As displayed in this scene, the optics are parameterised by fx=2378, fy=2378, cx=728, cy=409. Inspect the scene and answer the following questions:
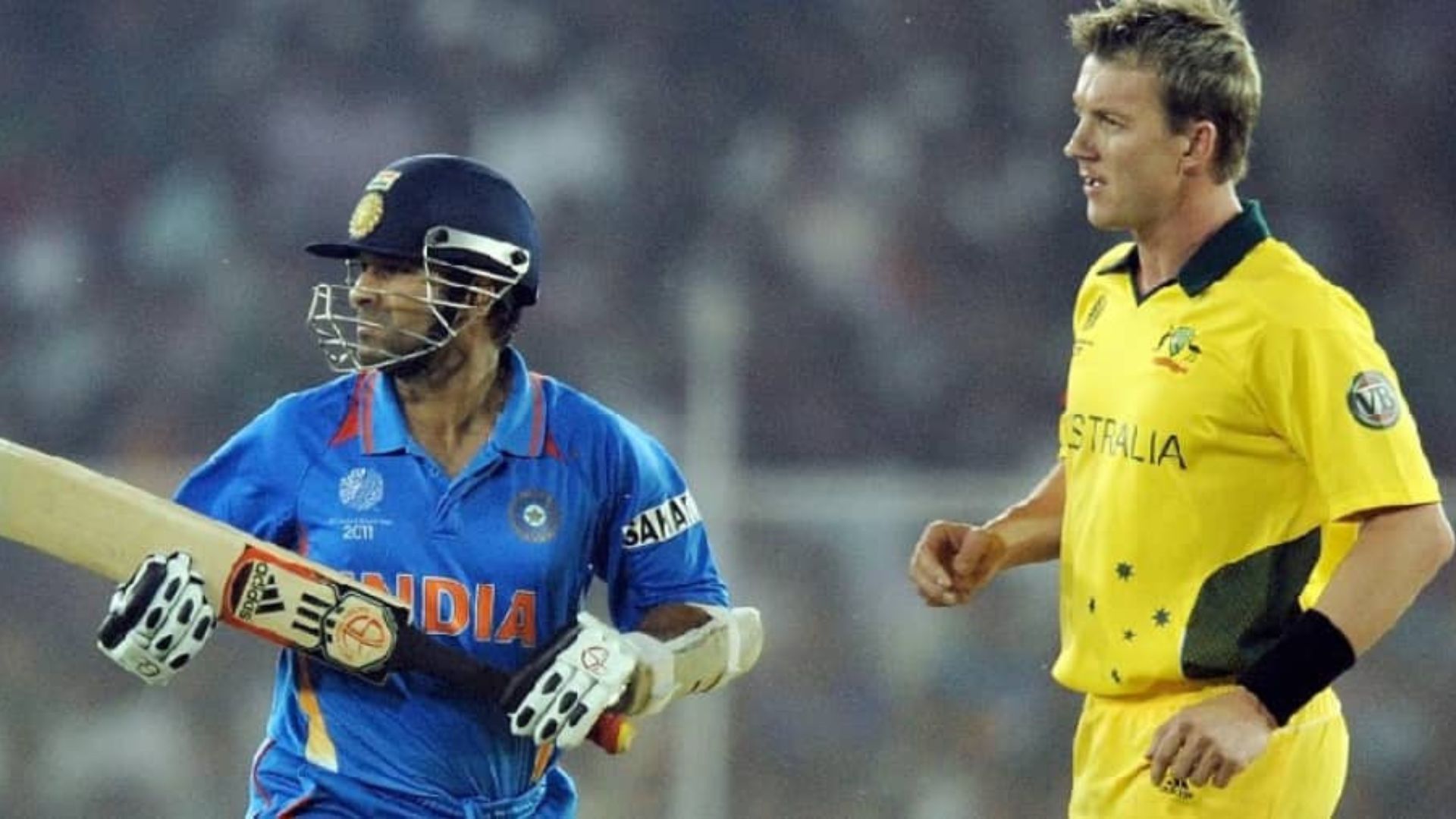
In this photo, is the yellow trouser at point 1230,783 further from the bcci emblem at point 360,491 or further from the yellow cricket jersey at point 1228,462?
the bcci emblem at point 360,491

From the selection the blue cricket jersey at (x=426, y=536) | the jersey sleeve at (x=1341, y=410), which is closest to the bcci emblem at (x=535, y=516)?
the blue cricket jersey at (x=426, y=536)

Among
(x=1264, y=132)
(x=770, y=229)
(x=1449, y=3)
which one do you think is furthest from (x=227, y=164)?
(x=1449, y=3)

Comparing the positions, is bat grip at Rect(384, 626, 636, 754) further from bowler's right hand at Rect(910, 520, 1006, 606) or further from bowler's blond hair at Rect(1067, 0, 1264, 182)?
bowler's blond hair at Rect(1067, 0, 1264, 182)

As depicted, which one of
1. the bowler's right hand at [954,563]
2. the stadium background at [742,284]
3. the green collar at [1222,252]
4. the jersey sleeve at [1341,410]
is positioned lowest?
the stadium background at [742,284]

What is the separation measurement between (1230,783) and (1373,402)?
518mm

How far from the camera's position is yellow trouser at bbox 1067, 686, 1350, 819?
3004 mm

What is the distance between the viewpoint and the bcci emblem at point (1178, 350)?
9.89 feet

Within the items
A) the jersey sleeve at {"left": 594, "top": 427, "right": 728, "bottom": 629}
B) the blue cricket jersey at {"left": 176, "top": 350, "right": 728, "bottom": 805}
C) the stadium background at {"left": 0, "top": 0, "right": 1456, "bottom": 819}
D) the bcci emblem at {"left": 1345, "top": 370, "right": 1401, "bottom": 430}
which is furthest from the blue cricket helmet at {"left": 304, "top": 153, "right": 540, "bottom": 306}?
the stadium background at {"left": 0, "top": 0, "right": 1456, "bottom": 819}

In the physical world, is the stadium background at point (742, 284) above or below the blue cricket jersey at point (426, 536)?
below

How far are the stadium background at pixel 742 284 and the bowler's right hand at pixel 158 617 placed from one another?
2930 mm

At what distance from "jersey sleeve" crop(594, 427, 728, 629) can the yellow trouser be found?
23.7 inches

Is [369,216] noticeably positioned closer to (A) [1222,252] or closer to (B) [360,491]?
(B) [360,491]

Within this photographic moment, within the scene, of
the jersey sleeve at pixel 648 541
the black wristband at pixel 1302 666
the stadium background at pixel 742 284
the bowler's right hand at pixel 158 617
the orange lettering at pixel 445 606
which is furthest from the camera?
the stadium background at pixel 742 284

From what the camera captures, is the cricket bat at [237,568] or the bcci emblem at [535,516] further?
the bcci emblem at [535,516]
